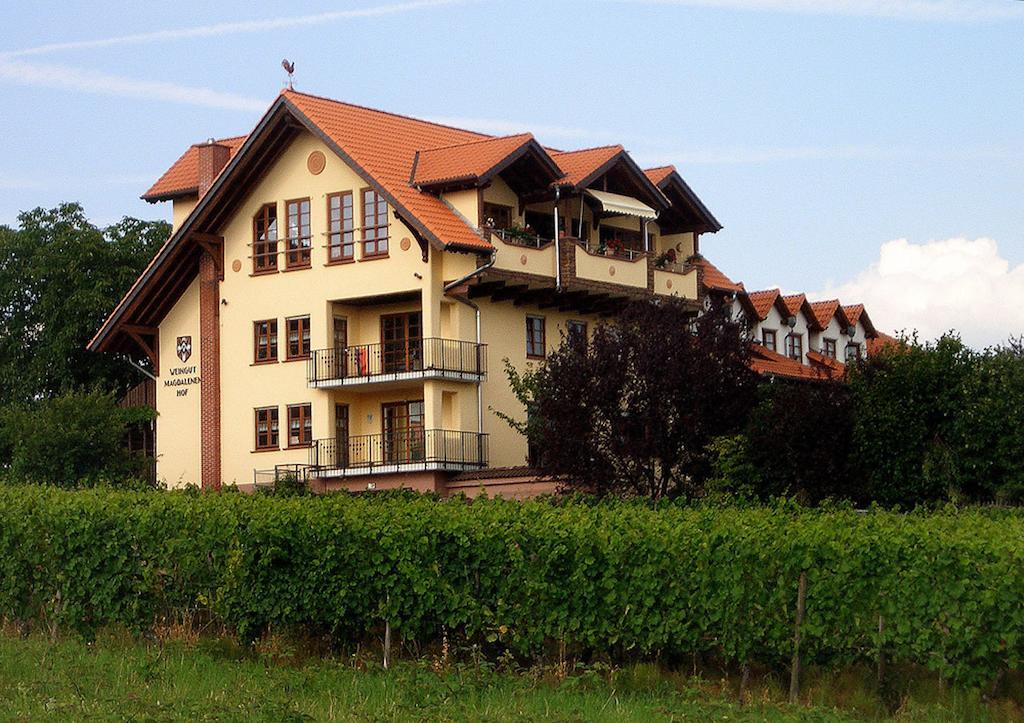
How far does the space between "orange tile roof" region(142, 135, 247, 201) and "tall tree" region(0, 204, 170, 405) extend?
628 centimetres

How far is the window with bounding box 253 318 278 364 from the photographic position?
52000mm

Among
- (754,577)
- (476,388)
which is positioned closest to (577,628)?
(754,577)

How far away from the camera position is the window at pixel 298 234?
51.2 metres

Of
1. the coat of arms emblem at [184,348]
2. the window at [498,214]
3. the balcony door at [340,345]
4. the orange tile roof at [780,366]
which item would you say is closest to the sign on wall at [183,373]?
the coat of arms emblem at [184,348]

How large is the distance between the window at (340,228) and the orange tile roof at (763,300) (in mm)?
20851

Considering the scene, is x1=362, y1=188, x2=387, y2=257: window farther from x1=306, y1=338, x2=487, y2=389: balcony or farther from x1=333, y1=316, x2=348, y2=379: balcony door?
x1=306, y1=338, x2=487, y2=389: balcony

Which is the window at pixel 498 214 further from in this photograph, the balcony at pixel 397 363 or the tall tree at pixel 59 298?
the tall tree at pixel 59 298

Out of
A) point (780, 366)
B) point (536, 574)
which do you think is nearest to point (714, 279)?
point (780, 366)

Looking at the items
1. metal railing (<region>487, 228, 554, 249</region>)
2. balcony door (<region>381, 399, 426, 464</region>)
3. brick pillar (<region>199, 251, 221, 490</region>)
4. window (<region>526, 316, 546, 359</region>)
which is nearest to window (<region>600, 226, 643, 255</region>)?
window (<region>526, 316, 546, 359</region>)

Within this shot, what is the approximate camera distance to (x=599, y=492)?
41781 mm

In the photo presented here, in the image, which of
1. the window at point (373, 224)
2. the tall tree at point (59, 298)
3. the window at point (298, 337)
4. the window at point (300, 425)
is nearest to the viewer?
the window at point (373, 224)

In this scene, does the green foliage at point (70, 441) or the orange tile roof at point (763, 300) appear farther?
the orange tile roof at point (763, 300)

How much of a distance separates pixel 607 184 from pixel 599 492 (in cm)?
1324

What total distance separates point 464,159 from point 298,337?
7336 millimetres
